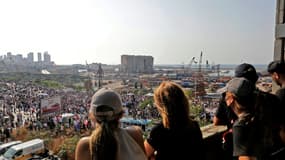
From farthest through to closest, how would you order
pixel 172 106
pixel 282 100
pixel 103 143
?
pixel 282 100
pixel 172 106
pixel 103 143

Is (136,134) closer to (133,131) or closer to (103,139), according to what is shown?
(133,131)

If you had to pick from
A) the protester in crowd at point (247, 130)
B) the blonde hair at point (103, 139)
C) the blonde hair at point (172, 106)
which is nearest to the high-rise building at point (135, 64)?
the blonde hair at point (172, 106)

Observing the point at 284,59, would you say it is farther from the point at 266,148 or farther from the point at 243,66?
the point at 266,148

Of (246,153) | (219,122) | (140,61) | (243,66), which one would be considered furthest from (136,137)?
(140,61)

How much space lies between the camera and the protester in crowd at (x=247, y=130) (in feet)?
5.88

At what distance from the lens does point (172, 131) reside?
206 centimetres

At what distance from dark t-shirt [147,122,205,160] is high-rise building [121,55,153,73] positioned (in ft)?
453

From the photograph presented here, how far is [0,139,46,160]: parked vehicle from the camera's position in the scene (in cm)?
1551

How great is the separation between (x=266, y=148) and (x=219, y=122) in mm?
844

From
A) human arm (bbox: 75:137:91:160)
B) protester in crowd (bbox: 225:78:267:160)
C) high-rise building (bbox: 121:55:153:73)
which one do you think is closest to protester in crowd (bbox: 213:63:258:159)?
protester in crowd (bbox: 225:78:267:160)

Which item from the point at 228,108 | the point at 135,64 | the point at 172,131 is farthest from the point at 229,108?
the point at 135,64

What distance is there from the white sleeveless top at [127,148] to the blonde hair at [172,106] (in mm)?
302

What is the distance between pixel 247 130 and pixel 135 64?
14254 centimetres

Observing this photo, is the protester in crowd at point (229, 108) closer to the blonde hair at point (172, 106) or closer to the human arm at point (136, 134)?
the blonde hair at point (172, 106)
